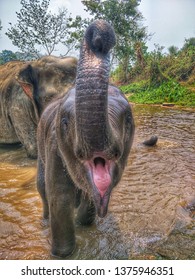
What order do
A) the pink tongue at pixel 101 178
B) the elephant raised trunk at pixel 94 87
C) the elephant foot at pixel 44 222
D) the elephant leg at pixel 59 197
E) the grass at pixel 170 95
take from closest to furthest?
the elephant raised trunk at pixel 94 87 < the pink tongue at pixel 101 178 < the elephant leg at pixel 59 197 < the elephant foot at pixel 44 222 < the grass at pixel 170 95

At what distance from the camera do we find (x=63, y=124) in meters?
1.69

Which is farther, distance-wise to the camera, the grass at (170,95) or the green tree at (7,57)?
the green tree at (7,57)

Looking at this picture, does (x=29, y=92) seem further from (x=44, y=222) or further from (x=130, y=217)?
(x=130, y=217)

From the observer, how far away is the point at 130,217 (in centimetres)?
293

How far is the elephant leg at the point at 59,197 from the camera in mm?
2027

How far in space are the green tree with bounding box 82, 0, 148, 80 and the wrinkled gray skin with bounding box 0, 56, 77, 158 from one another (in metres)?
14.9

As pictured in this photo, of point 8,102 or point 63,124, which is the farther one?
point 8,102

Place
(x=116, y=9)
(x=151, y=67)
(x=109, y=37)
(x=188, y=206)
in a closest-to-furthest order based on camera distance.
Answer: (x=109, y=37)
(x=188, y=206)
(x=151, y=67)
(x=116, y=9)

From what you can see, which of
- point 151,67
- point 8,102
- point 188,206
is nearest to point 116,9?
point 151,67

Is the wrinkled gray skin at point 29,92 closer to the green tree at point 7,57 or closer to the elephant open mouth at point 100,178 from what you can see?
the elephant open mouth at point 100,178

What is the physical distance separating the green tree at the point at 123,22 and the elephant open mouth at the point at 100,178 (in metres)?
18.8

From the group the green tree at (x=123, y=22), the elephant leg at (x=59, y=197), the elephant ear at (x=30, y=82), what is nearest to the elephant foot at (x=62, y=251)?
the elephant leg at (x=59, y=197)
